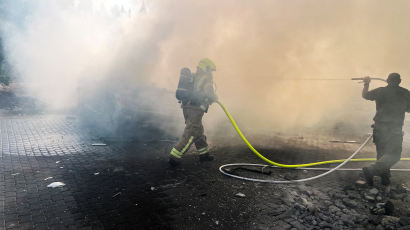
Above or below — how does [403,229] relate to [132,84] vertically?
below

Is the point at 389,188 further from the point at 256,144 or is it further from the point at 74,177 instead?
the point at 74,177

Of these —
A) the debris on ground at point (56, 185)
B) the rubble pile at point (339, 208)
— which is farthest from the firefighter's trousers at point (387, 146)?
the debris on ground at point (56, 185)

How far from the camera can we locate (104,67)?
42.3ft

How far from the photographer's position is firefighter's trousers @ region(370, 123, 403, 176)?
4.34 m

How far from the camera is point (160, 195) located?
4.03 meters

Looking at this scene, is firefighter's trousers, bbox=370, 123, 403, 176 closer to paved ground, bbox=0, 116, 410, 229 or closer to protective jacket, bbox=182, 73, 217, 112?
paved ground, bbox=0, 116, 410, 229

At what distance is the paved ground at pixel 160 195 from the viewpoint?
332cm

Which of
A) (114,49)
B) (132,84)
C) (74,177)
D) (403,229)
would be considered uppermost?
(114,49)

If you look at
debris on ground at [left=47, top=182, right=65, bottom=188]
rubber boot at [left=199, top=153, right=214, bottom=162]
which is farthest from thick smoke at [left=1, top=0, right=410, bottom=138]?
debris on ground at [left=47, top=182, right=65, bottom=188]

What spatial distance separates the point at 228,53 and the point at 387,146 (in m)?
7.64

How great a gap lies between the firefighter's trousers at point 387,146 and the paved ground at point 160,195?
0.37 metres

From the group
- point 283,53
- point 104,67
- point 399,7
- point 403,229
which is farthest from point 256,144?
point 104,67

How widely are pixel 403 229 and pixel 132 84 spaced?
1183cm

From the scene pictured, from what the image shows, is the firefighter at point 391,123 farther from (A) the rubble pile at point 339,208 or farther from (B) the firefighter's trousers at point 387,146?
(A) the rubble pile at point 339,208
